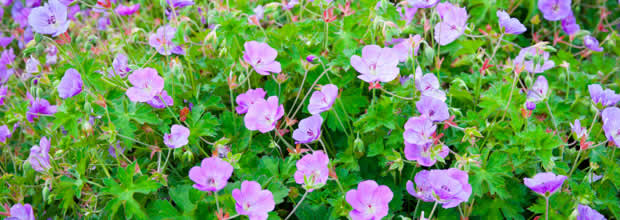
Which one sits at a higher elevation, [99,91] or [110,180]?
[99,91]

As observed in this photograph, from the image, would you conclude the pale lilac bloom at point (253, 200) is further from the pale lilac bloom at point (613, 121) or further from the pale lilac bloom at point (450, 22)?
the pale lilac bloom at point (613, 121)

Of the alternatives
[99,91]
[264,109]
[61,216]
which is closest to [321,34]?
[264,109]

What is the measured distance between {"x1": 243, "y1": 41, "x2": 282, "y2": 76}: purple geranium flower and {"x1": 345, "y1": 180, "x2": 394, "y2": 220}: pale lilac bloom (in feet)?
Result: 1.47

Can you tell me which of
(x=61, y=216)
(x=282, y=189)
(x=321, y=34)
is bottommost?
(x=61, y=216)

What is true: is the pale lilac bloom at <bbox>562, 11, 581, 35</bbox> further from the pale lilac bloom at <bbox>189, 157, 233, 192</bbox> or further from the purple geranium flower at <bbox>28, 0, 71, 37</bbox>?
the purple geranium flower at <bbox>28, 0, 71, 37</bbox>

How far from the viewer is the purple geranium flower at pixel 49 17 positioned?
5.31 feet

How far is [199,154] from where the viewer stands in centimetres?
172

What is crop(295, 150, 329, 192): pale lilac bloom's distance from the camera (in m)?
1.40

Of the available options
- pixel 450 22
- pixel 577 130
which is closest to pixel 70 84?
pixel 450 22

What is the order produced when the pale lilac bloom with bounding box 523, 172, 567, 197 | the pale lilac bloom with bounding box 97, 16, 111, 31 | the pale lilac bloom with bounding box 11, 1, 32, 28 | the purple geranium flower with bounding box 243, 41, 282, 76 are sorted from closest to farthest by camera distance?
the pale lilac bloom with bounding box 523, 172, 567, 197, the purple geranium flower with bounding box 243, 41, 282, 76, the pale lilac bloom with bounding box 97, 16, 111, 31, the pale lilac bloom with bounding box 11, 1, 32, 28

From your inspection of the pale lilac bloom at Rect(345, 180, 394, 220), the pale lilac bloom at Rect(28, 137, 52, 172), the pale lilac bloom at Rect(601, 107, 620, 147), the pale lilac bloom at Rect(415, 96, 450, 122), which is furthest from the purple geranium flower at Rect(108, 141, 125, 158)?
the pale lilac bloom at Rect(601, 107, 620, 147)

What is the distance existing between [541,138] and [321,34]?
80 centimetres

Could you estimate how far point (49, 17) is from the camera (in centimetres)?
165

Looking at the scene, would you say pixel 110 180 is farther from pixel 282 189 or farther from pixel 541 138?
pixel 541 138
